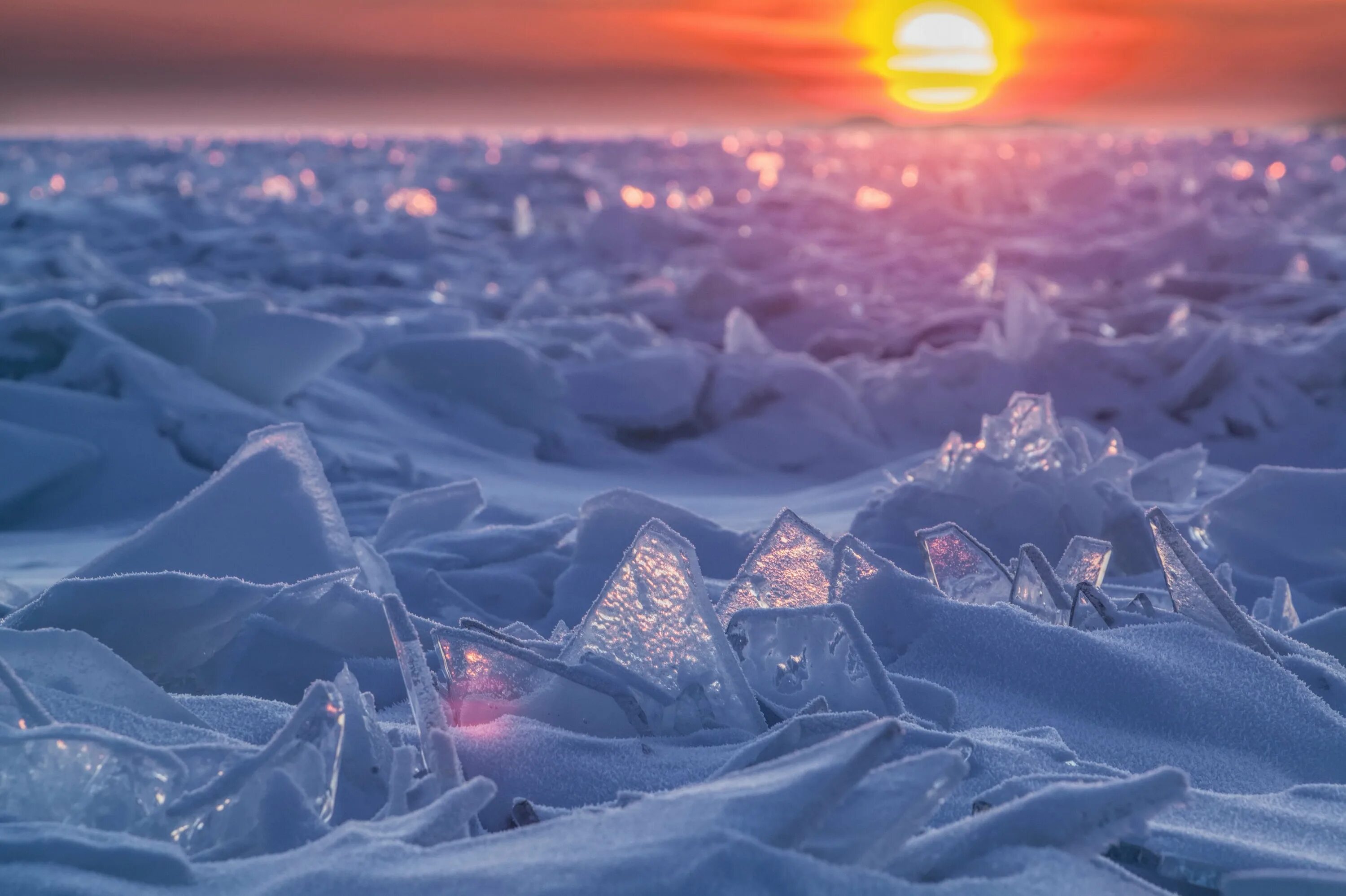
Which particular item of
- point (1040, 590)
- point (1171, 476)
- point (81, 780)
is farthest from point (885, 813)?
point (1171, 476)

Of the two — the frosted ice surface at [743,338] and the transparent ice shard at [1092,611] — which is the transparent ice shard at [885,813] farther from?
the frosted ice surface at [743,338]

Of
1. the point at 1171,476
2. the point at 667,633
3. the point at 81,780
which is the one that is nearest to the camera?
the point at 81,780

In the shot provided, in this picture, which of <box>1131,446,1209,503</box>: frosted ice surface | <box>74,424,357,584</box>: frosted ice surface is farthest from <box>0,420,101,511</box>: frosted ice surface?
<box>1131,446,1209,503</box>: frosted ice surface

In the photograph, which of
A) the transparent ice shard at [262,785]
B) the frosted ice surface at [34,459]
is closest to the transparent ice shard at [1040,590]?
the transparent ice shard at [262,785]

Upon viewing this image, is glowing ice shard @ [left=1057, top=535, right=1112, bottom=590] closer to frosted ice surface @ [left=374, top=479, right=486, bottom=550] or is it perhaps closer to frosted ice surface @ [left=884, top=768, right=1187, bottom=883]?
frosted ice surface @ [left=884, top=768, right=1187, bottom=883]

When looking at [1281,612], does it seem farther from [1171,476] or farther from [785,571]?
[1171,476]

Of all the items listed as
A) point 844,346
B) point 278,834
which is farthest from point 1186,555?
point 844,346
